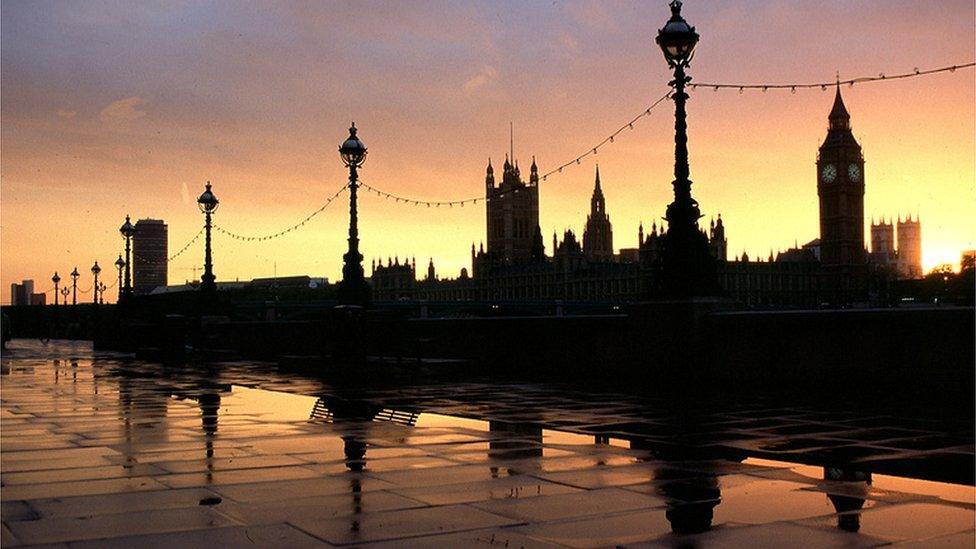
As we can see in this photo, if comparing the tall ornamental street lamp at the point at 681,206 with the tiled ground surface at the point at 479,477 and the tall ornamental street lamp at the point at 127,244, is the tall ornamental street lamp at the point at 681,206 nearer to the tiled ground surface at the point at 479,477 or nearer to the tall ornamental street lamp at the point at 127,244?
the tiled ground surface at the point at 479,477

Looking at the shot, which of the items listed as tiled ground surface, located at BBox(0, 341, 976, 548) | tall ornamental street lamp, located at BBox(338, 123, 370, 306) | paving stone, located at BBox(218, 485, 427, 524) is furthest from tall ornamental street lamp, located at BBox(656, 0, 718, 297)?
paving stone, located at BBox(218, 485, 427, 524)

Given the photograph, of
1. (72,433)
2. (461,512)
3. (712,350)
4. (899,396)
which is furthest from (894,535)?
(712,350)

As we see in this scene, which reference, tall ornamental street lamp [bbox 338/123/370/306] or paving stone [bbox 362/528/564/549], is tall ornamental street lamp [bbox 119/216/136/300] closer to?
tall ornamental street lamp [bbox 338/123/370/306]

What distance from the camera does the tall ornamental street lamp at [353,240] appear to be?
81.7 ft

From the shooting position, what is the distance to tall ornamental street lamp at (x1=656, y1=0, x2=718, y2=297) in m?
17.6

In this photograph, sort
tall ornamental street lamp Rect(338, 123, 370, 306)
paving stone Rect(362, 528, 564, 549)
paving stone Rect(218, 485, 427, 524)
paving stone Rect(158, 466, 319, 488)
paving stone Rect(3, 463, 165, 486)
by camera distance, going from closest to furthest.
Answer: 1. paving stone Rect(362, 528, 564, 549)
2. paving stone Rect(218, 485, 427, 524)
3. paving stone Rect(158, 466, 319, 488)
4. paving stone Rect(3, 463, 165, 486)
5. tall ornamental street lamp Rect(338, 123, 370, 306)

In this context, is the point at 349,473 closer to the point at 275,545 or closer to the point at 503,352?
the point at 275,545

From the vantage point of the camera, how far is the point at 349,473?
7.97 meters

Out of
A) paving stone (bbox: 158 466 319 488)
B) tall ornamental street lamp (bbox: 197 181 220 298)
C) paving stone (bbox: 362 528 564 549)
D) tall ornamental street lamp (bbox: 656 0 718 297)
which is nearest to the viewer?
paving stone (bbox: 362 528 564 549)

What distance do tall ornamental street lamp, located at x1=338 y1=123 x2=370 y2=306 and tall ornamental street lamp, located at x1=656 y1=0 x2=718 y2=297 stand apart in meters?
9.21

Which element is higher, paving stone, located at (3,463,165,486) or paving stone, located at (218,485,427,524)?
paving stone, located at (3,463,165,486)

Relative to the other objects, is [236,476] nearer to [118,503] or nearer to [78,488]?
[78,488]

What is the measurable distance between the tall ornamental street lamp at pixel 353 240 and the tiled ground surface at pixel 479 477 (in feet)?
38.4

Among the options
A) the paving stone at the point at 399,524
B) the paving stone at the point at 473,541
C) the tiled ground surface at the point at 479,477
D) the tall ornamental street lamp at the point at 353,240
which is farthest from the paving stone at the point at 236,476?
the tall ornamental street lamp at the point at 353,240
